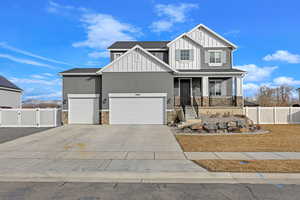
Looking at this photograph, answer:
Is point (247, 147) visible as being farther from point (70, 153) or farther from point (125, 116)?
point (125, 116)

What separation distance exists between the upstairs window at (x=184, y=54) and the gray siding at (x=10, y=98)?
22232mm

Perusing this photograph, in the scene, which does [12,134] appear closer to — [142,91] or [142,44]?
[142,91]

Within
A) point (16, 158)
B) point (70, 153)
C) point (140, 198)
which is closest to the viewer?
point (140, 198)

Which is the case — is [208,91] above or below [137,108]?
above

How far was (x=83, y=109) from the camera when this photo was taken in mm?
17250

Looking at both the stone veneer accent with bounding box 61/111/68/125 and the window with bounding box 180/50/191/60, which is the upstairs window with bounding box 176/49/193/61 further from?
the stone veneer accent with bounding box 61/111/68/125

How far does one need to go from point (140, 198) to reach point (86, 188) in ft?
4.55

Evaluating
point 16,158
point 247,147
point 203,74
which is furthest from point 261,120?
point 16,158

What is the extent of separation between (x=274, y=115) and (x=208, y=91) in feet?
21.4

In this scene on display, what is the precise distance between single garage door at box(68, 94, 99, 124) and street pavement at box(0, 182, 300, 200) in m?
12.7

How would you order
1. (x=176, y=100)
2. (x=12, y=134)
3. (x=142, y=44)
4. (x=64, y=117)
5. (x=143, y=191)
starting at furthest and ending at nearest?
(x=142, y=44), (x=176, y=100), (x=64, y=117), (x=12, y=134), (x=143, y=191)

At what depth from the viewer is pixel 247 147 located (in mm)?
8195

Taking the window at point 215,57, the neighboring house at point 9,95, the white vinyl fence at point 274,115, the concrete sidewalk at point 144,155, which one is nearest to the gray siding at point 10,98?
the neighboring house at point 9,95

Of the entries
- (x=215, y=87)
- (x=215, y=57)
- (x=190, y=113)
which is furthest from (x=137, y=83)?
(x=215, y=57)
